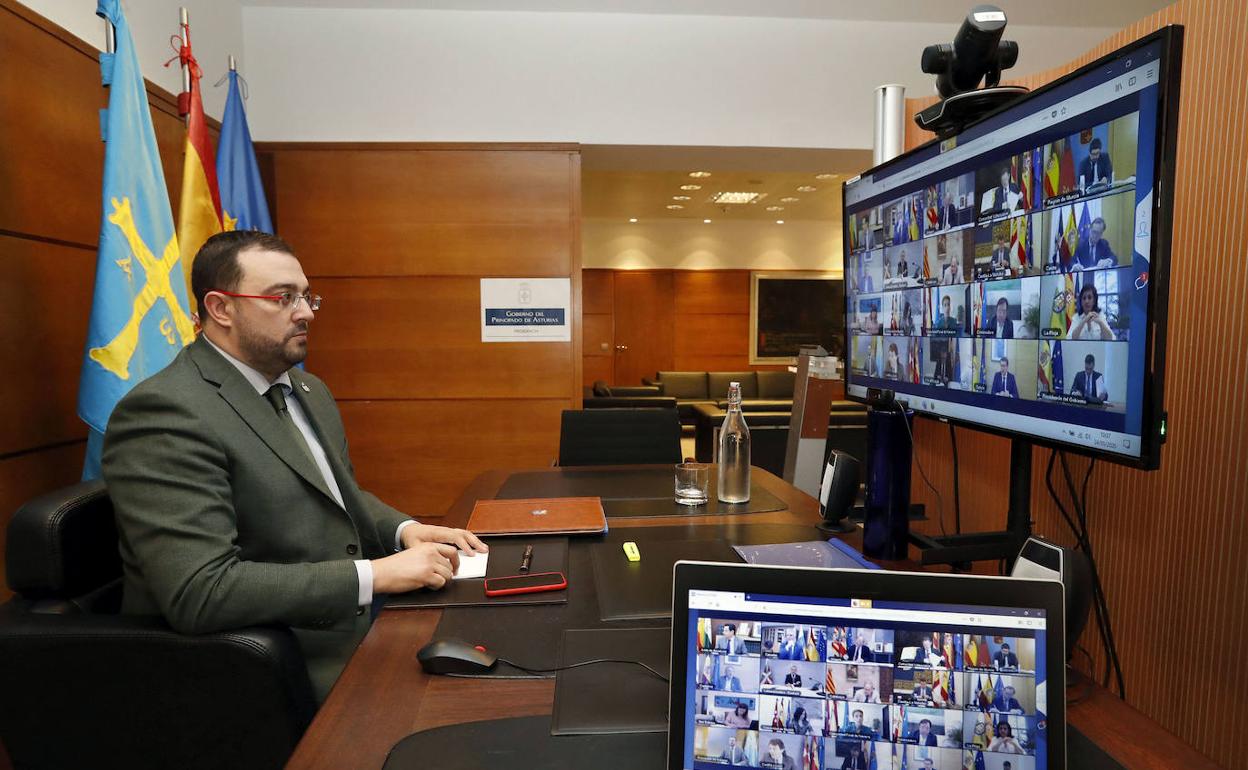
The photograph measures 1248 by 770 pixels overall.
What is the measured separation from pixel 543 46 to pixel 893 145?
2.08 metres

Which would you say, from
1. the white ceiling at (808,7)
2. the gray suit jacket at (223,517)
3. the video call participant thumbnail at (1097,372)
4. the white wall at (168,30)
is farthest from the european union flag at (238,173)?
the video call participant thumbnail at (1097,372)

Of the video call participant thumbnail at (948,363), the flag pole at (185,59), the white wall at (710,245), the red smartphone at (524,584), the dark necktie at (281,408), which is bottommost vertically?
the red smartphone at (524,584)

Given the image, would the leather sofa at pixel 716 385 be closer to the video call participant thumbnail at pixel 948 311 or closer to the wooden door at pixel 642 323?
the wooden door at pixel 642 323

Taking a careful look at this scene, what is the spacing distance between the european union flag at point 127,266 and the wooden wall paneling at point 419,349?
1.40 m

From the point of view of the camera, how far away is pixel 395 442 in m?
3.72

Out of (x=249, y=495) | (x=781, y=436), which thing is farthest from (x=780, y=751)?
(x=781, y=436)

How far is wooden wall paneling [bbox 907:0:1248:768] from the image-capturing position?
1.37m

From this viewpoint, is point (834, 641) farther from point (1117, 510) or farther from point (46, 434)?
point (46, 434)

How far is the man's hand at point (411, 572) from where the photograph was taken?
3.82ft

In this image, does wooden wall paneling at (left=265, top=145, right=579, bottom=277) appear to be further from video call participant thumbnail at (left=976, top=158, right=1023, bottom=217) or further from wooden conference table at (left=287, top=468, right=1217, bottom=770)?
wooden conference table at (left=287, top=468, right=1217, bottom=770)

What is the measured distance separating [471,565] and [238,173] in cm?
259

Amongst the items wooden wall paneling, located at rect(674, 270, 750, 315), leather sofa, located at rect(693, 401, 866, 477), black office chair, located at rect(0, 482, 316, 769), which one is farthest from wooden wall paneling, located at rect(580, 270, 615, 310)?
black office chair, located at rect(0, 482, 316, 769)

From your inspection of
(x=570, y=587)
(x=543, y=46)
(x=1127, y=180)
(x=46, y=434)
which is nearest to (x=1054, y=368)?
(x=1127, y=180)

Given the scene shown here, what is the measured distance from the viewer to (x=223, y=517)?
1194 millimetres
